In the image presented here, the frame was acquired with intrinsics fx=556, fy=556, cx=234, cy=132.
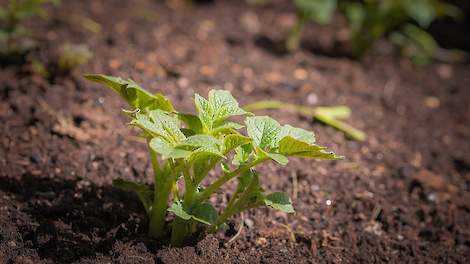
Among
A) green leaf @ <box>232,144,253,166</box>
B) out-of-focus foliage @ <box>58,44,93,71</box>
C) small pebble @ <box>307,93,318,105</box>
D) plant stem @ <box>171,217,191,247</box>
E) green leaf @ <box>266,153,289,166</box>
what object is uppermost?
green leaf @ <box>266,153,289,166</box>

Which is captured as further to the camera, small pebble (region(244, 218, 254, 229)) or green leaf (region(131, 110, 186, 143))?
small pebble (region(244, 218, 254, 229))

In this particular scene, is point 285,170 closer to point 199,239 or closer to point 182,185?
point 182,185

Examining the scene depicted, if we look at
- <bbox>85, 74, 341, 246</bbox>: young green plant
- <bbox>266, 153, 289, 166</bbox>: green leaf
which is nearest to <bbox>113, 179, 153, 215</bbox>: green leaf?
<bbox>85, 74, 341, 246</bbox>: young green plant

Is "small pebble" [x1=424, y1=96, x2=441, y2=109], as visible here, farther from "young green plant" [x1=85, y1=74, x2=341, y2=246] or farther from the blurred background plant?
the blurred background plant

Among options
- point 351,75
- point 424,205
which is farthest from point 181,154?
point 351,75

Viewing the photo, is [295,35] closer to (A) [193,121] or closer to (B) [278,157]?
(A) [193,121]

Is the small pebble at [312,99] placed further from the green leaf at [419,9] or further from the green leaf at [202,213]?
the green leaf at [202,213]

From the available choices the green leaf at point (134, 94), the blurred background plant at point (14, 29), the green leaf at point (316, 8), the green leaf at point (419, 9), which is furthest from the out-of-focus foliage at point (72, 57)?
the green leaf at point (419, 9)
